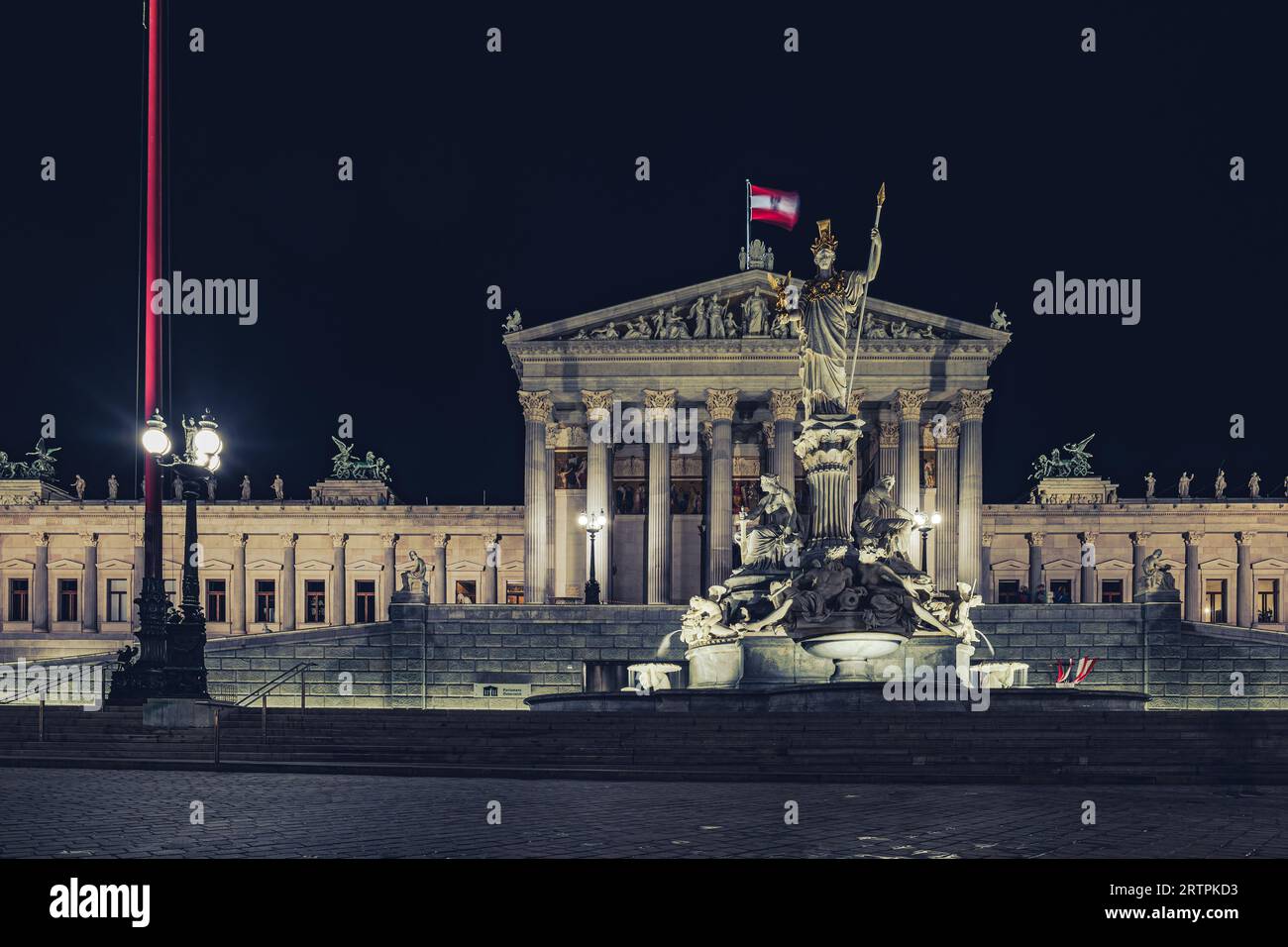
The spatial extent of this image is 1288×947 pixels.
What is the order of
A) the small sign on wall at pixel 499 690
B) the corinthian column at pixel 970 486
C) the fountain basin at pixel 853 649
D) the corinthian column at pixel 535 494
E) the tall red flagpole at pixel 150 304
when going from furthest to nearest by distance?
1. the corinthian column at pixel 535 494
2. the corinthian column at pixel 970 486
3. the small sign on wall at pixel 499 690
4. the tall red flagpole at pixel 150 304
5. the fountain basin at pixel 853 649

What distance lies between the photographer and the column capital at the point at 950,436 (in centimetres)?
6256

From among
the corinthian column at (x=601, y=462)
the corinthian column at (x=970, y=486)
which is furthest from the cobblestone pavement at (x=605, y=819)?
the corinthian column at (x=601, y=462)

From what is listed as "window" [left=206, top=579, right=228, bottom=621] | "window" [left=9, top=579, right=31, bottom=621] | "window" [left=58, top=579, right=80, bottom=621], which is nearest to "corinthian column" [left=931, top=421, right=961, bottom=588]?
"window" [left=206, top=579, right=228, bottom=621]

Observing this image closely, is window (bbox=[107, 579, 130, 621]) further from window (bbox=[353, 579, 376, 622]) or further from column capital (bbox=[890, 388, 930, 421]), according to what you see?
column capital (bbox=[890, 388, 930, 421])

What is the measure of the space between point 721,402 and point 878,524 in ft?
109

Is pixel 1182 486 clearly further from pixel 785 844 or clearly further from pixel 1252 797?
pixel 785 844

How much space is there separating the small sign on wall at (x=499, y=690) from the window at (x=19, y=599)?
42196 millimetres

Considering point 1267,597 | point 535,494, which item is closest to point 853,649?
point 535,494

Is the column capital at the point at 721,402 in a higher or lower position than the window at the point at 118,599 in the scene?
higher

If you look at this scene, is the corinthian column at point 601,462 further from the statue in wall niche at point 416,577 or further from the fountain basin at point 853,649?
the fountain basin at point 853,649

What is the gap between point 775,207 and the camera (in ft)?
173

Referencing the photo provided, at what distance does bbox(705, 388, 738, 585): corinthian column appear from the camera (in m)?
61.4

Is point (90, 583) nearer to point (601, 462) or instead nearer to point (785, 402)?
point (601, 462)
